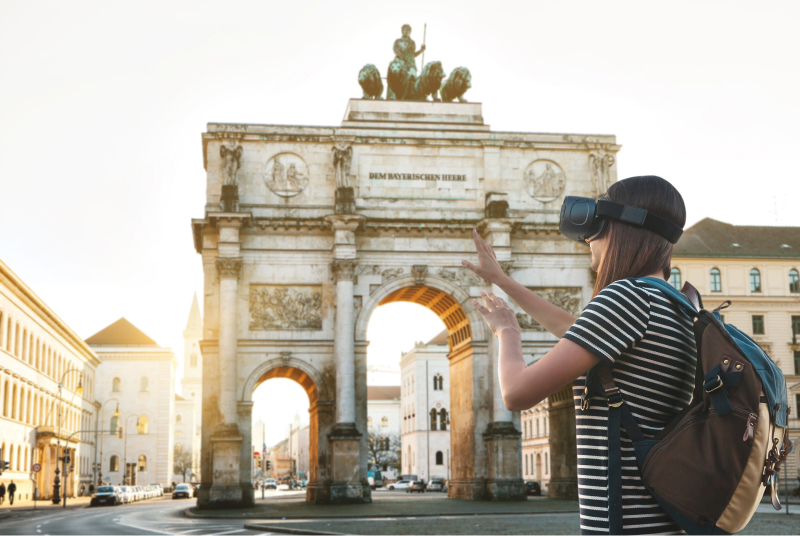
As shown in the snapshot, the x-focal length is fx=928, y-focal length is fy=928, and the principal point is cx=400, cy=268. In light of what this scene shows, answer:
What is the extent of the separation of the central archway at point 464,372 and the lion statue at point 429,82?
928cm

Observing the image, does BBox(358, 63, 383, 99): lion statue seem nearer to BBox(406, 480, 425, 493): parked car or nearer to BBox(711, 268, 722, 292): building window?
BBox(711, 268, 722, 292): building window

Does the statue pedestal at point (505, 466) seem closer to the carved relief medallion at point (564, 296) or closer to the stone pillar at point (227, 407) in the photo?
the carved relief medallion at point (564, 296)

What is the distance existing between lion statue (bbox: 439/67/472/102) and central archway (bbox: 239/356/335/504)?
1452 cm

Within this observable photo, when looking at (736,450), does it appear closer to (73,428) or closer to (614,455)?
(614,455)

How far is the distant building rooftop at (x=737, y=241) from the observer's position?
66.0 m

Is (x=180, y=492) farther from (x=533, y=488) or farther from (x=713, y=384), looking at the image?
(x=713, y=384)

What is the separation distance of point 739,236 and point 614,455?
70.6 metres

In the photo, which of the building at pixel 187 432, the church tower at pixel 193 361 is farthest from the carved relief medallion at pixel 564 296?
the church tower at pixel 193 361

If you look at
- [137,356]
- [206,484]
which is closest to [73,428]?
[137,356]

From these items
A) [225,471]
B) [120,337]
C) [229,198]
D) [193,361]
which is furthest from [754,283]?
[193,361]

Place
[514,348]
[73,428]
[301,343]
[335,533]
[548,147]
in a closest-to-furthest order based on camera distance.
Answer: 1. [514,348]
2. [335,533]
3. [301,343]
4. [548,147]
5. [73,428]

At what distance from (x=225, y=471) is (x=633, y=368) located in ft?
119

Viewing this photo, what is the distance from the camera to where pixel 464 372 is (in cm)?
4234

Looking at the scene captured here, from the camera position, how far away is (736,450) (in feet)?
7.67
